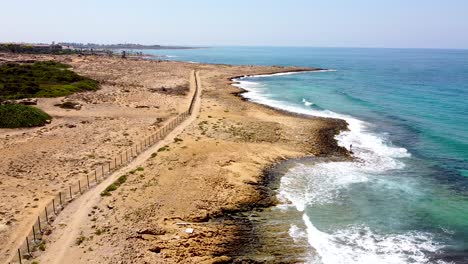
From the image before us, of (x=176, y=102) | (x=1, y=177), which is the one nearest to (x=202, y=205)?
(x=1, y=177)

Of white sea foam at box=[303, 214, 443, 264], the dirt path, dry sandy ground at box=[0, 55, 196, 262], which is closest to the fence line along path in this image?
the dirt path

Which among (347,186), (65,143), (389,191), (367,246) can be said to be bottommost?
(367,246)

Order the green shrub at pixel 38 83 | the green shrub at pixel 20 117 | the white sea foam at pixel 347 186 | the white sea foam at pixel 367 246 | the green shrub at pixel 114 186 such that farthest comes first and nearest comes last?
the green shrub at pixel 38 83
the green shrub at pixel 20 117
the green shrub at pixel 114 186
the white sea foam at pixel 347 186
the white sea foam at pixel 367 246

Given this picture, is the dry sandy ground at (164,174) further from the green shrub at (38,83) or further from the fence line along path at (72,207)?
the green shrub at (38,83)

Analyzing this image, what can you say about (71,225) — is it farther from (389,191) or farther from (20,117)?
(20,117)

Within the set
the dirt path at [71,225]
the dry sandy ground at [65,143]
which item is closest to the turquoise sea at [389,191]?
the dirt path at [71,225]

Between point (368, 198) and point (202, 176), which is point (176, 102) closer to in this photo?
point (202, 176)

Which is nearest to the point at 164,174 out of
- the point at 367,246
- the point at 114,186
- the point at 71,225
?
the point at 114,186
